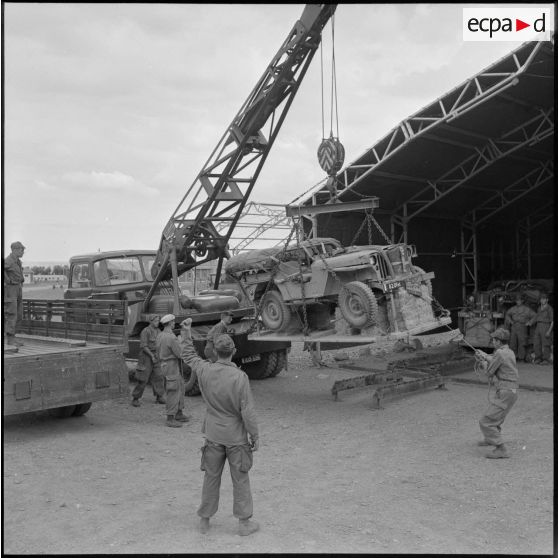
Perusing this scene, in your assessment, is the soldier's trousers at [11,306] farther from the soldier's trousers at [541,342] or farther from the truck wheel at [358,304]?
the soldier's trousers at [541,342]

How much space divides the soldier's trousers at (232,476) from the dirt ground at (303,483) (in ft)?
0.68

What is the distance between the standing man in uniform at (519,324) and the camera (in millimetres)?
13695

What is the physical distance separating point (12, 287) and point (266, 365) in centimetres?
537

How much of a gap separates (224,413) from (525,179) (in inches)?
650

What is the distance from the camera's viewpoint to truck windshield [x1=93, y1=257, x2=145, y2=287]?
38.6 feet

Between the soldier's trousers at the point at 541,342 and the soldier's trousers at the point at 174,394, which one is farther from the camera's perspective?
the soldier's trousers at the point at 541,342

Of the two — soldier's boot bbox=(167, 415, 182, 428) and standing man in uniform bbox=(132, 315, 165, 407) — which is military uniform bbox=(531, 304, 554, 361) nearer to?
standing man in uniform bbox=(132, 315, 165, 407)

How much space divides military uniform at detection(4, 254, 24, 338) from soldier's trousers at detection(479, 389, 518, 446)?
6283 mm

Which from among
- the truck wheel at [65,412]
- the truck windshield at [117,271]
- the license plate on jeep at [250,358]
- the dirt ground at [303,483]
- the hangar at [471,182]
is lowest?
the dirt ground at [303,483]

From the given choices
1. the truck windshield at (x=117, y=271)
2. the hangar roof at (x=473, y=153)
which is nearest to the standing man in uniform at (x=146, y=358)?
the truck windshield at (x=117, y=271)

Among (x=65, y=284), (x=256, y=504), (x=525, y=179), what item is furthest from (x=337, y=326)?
(x=525, y=179)

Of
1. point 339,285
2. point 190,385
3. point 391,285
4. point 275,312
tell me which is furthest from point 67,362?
point 391,285

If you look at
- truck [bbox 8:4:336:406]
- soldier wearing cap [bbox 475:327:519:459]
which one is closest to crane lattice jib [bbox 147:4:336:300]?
truck [bbox 8:4:336:406]

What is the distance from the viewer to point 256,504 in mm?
5613
